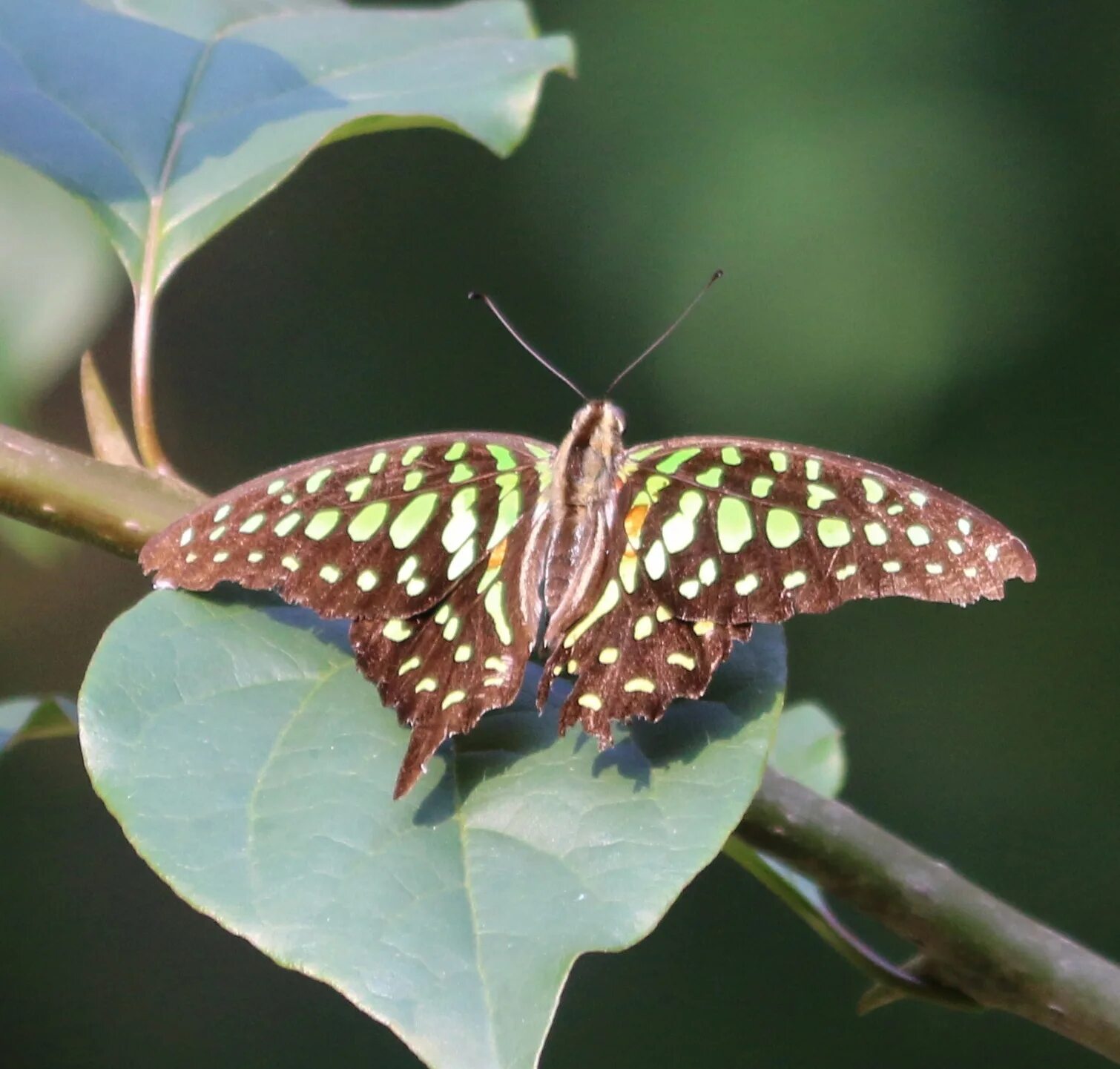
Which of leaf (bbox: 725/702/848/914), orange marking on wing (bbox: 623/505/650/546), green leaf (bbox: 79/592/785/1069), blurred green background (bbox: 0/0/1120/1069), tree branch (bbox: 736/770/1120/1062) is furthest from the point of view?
blurred green background (bbox: 0/0/1120/1069)

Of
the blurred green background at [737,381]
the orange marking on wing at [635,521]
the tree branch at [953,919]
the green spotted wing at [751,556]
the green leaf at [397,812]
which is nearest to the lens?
the green leaf at [397,812]

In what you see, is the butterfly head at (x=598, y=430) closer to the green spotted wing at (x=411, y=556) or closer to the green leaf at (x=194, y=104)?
the green spotted wing at (x=411, y=556)

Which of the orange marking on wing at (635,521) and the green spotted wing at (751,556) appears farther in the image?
the orange marking on wing at (635,521)

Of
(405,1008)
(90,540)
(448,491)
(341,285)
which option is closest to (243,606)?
(90,540)

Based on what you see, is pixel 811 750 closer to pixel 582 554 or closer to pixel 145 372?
pixel 582 554

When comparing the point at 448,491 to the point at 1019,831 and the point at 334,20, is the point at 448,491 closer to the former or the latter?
the point at 334,20

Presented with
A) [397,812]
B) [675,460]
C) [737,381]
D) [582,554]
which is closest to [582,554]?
[582,554]

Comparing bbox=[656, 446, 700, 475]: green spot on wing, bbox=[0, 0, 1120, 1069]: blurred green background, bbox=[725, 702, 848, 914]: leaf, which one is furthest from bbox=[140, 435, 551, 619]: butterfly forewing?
bbox=[0, 0, 1120, 1069]: blurred green background

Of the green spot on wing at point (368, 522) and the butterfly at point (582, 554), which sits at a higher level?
the butterfly at point (582, 554)

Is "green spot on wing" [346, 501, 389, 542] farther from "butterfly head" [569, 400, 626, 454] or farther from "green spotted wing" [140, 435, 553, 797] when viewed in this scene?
"butterfly head" [569, 400, 626, 454]

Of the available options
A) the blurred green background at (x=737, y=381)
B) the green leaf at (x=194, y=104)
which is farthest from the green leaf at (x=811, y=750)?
the blurred green background at (x=737, y=381)
